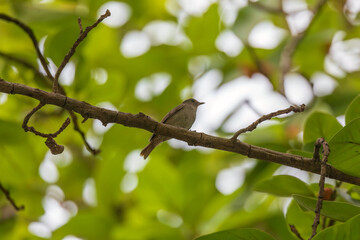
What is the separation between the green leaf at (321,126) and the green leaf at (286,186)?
0.73 feet

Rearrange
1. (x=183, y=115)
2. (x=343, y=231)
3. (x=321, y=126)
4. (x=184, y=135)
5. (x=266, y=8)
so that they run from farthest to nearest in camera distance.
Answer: (x=266, y=8)
(x=183, y=115)
(x=321, y=126)
(x=184, y=135)
(x=343, y=231)

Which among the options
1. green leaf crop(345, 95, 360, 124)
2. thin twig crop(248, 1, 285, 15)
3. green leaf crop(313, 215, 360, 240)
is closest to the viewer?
green leaf crop(313, 215, 360, 240)

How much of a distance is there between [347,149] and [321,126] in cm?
32

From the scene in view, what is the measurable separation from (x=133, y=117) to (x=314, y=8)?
8.45ft

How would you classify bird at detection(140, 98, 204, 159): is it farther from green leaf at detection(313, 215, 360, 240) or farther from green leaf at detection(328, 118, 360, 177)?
green leaf at detection(313, 215, 360, 240)

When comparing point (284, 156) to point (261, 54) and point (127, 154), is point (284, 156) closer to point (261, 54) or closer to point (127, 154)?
point (127, 154)

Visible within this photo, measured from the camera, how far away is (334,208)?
1494 millimetres

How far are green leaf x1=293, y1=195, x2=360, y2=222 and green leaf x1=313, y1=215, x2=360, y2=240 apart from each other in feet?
0.39

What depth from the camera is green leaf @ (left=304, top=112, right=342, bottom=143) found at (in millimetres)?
1782

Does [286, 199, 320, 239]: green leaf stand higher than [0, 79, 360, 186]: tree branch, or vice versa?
[0, 79, 360, 186]: tree branch

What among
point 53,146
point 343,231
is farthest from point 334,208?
point 53,146

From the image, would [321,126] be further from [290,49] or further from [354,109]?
[290,49]

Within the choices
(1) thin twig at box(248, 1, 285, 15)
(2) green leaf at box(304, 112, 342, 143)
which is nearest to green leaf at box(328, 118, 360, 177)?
(2) green leaf at box(304, 112, 342, 143)

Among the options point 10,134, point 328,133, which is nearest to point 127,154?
point 10,134
